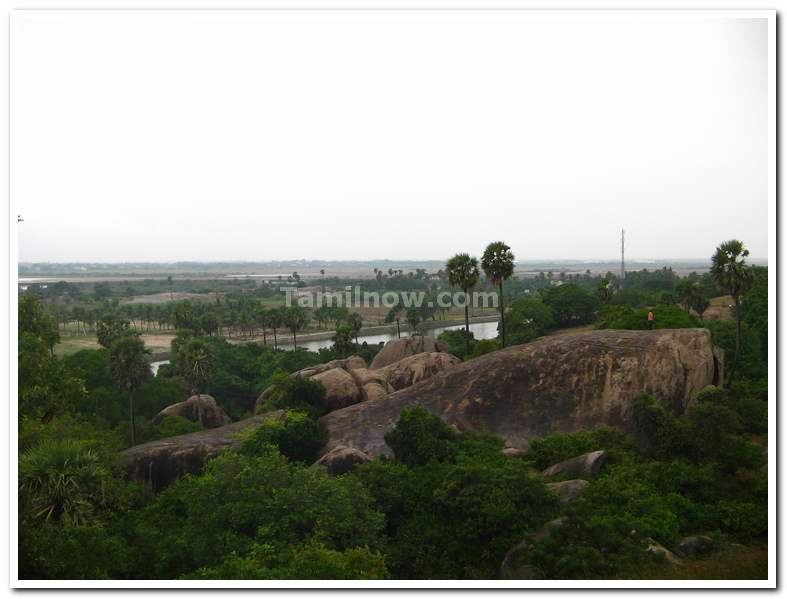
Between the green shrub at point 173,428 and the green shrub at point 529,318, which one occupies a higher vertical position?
the green shrub at point 529,318

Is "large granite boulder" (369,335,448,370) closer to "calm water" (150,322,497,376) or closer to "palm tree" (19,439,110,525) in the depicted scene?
"palm tree" (19,439,110,525)

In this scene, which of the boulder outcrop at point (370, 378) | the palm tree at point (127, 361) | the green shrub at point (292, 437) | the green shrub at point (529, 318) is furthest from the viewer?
the green shrub at point (529, 318)

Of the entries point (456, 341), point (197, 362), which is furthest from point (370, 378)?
point (456, 341)

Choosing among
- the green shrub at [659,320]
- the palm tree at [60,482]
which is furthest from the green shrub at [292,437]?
the green shrub at [659,320]

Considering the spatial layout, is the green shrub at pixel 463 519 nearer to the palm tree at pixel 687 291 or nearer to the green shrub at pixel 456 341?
the green shrub at pixel 456 341
